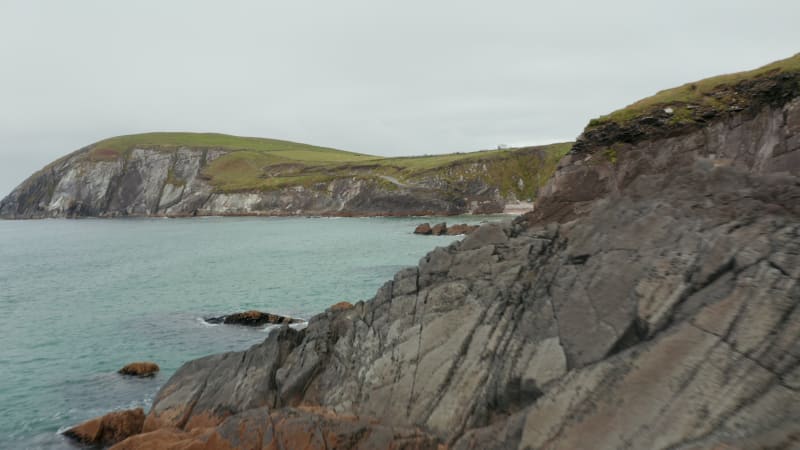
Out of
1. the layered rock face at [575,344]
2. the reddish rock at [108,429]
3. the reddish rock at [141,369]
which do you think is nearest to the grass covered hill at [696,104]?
the layered rock face at [575,344]

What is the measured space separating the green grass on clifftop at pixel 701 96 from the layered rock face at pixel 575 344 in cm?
357

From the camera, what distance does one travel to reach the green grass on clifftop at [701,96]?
85.5 ft

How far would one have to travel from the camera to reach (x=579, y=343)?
44.2 ft

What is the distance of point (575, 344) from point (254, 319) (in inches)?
1029

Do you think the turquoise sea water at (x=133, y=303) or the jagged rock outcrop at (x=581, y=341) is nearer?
the jagged rock outcrop at (x=581, y=341)

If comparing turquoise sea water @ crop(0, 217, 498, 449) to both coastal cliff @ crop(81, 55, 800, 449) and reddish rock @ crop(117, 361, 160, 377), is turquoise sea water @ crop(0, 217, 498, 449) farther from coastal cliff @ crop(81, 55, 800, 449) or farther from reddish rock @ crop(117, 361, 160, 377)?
coastal cliff @ crop(81, 55, 800, 449)

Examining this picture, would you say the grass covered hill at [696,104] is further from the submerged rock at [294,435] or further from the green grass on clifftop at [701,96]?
the submerged rock at [294,435]

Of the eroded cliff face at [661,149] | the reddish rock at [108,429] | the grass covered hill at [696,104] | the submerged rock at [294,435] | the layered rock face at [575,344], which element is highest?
the grass covered hill at [696,104]

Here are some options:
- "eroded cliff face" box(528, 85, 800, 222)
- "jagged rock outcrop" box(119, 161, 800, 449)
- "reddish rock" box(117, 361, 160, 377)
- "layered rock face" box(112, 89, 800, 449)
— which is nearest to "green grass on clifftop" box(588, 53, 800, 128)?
"eroded cliff face" box(528, 85, 800, 222)

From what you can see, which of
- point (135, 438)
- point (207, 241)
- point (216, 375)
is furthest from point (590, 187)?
point (207, 241)

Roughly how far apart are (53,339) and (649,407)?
1455 inches

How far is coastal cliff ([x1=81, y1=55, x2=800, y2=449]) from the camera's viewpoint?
10.2m

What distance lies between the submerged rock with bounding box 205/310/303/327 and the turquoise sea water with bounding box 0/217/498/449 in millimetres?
1051

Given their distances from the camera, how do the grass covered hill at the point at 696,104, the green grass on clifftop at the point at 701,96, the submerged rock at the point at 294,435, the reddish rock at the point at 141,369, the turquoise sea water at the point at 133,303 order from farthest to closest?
the green grass on clifftop at the point at 701,96 < the reddish rock at the point at 141,369 < the grass covered hill at the point at 696,104 < the turquoise sea water at the point at 133,303 < the submerged rock at the point at 294,435
